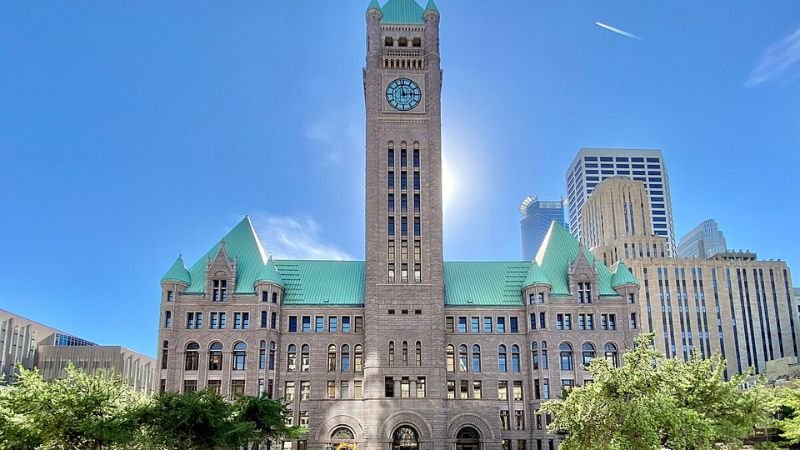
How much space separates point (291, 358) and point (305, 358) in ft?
5.31

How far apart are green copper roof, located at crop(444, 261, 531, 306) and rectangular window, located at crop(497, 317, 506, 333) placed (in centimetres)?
180

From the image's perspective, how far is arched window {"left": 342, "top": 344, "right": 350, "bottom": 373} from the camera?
3168 inches

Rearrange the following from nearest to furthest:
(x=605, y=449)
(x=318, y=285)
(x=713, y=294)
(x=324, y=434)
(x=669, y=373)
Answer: (x=605, y=449)
(x=669, y=373)
(x=324, y=434)
(x=318, y=285)
(x=713, y=294)

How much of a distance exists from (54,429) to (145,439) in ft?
18.9

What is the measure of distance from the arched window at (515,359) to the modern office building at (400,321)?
0.12 meters

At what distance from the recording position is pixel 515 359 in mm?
82250

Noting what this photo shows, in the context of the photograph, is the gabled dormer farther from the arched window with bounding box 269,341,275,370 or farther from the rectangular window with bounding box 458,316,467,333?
the rectangular window with bounding box 458,316,467,333

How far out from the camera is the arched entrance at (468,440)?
76500 millimetres

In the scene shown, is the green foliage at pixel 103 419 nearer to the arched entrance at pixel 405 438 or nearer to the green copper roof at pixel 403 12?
the arched entrance at pixel 405 438

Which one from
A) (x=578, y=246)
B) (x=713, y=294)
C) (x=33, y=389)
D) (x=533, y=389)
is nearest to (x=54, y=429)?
(x=33, y=389)

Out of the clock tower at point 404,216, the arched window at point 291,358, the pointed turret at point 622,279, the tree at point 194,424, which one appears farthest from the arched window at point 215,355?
the pointed turret at point 622,279

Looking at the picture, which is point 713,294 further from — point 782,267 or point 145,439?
point 145,439

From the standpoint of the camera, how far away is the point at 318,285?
283 feet

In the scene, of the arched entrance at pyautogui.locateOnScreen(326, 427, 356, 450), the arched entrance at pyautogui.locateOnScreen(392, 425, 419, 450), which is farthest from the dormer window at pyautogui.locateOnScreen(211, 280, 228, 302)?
the arched entrance at pyautogui.locateOnScreen(392, 425, 419, 450)
